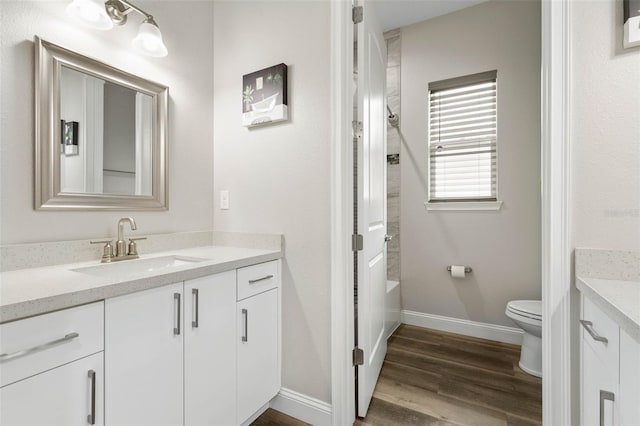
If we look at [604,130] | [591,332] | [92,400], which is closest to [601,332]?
[591,332]

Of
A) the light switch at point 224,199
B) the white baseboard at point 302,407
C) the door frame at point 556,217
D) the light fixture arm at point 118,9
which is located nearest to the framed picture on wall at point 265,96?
the light switch at point 224,199

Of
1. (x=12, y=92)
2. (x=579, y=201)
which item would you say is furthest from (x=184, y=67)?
(x=579, y=201)

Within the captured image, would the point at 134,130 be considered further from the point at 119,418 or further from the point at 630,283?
the point at 630,283

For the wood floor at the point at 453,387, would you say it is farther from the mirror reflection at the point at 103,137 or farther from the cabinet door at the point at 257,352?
the mirror reflection at the point at 103,137

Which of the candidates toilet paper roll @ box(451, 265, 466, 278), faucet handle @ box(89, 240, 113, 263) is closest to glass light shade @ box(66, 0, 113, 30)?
faucet handle @ box(89, 240, 113, 263)

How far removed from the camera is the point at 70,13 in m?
1.26

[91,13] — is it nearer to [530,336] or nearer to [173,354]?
[173,354]

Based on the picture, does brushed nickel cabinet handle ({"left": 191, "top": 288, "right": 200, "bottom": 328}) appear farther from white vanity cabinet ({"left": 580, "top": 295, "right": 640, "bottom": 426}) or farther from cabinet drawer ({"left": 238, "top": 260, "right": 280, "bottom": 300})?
white vanity cabinet ({"left": 580, "top": 295, "right": 640, "bottom": 426})

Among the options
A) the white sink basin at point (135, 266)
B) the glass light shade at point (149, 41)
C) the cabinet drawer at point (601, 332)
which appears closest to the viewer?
the cabinet drawer at point (601, 332)

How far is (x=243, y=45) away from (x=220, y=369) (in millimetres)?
1812

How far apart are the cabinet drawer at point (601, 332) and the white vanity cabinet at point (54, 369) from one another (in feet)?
4.89

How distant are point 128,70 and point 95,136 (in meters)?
0.40

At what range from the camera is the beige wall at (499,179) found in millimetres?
2357

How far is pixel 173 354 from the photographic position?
1.09 m
